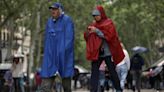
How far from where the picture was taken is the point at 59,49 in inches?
396

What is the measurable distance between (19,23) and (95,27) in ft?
126

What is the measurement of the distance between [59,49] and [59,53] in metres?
0.07

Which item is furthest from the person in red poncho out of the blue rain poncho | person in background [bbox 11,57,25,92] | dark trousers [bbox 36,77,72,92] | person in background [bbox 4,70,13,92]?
person in background [bbox 4,70,13,92]

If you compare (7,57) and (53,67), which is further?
(7,57)

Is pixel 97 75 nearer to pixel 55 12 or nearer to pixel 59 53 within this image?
pixel 59 53

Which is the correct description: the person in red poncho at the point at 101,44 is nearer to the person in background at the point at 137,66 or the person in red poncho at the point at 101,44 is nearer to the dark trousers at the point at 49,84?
the dark trousers at the point at 49,84

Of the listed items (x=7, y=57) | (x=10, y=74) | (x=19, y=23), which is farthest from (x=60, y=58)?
(x=19, y=23)

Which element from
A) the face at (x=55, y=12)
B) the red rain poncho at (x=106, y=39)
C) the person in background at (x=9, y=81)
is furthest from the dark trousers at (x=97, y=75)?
the person in background at (x=9, y=81)

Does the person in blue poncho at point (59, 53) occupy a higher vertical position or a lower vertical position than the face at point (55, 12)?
lower

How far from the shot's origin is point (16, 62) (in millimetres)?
20562

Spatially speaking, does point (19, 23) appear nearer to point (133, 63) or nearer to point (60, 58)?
point (133, 63)

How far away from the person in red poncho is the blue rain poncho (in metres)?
0.97

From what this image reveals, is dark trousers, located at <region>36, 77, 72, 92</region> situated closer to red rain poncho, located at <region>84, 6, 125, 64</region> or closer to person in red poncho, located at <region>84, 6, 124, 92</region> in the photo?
person in red poncho, located at <region>84, 6, 124, 92</region>

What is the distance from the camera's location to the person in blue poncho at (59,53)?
9984 millimetres
